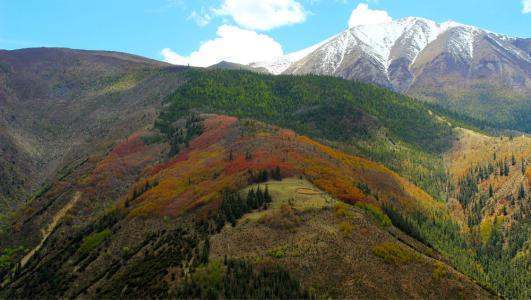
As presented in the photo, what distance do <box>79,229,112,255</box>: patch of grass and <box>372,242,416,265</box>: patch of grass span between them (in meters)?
84.5

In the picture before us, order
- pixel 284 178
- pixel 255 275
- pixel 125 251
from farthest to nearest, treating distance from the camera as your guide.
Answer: pixel 284 178 < pixel 125 251 < pixel 255 275

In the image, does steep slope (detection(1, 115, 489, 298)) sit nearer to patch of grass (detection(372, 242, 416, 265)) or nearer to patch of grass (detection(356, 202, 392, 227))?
patch of grass (detection(372, 242, 416, 265))

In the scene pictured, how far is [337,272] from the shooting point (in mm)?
104062

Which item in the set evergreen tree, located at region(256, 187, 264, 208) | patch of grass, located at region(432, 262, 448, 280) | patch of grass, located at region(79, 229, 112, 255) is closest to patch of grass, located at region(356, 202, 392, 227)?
patch of grass, located at region(432, 262, 448, 280)

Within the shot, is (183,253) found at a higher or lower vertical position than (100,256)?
higher

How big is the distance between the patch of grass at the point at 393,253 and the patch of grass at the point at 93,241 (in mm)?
84490

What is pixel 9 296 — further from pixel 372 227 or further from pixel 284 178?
pixel 372 227

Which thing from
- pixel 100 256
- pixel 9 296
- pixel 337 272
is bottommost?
pixel 9 296

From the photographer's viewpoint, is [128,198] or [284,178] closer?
[284,178]

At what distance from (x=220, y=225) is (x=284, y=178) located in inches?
1620

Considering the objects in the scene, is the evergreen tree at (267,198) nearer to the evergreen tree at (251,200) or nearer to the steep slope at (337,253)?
the evergreen tree at (251,200)

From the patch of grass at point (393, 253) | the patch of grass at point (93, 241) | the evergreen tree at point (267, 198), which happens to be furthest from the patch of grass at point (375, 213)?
the patch of grass at point (93, 241)

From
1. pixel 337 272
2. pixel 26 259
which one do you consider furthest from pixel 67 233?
pixel 337 272

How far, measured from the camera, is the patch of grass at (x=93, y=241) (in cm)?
15550
